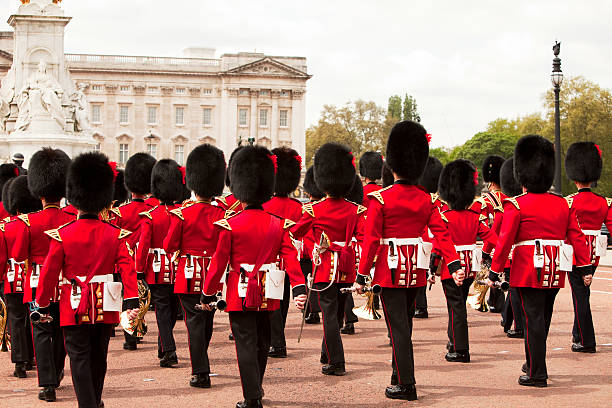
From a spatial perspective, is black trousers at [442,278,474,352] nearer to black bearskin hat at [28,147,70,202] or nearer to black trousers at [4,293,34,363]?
black bearskin hat at [28,147,70,202]

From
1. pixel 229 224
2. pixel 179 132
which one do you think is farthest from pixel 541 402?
pixel 179 132

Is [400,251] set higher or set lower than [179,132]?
lower

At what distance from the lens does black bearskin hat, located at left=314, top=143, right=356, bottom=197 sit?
8133 millimetres

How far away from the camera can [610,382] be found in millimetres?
7281

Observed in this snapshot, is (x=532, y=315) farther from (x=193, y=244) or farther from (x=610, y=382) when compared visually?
(x=193, y=244)

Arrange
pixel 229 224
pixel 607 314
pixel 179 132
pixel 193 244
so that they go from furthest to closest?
pixel 179 132, pixel 607 314, pixel 193 244, pixel 229 224

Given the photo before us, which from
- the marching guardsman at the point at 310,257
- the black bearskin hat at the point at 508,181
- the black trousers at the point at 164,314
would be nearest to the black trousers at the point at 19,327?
the black trousers at the point at 164,314

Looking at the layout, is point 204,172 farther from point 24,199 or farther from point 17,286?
point 17,286

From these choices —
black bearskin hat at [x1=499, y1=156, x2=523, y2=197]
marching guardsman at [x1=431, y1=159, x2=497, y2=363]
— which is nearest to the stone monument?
black bearskin hat at [x1=499, y1=156, x2=523, y2=197]

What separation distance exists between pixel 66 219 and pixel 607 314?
23.7 feet

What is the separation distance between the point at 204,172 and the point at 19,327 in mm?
2017

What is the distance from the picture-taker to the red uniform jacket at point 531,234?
718 centimetres

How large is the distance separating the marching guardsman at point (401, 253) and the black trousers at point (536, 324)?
2.26 ft

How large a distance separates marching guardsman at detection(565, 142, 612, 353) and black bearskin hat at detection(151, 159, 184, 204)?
376 cm
